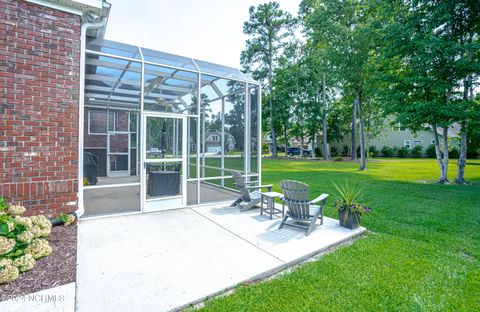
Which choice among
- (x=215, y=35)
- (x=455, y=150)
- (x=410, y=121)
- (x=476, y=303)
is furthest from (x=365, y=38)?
(x=455, y=150)

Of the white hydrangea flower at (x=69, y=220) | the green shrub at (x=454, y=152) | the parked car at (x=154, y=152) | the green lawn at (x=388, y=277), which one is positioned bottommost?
the green lawn at (x=388, y=277)

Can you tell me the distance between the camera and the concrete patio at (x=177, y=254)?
2.44 m

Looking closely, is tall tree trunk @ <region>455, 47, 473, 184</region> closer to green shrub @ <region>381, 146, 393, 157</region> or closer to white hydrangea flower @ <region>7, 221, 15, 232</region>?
white hydrangea flower @ <region>7, 221, 15, 232</region>

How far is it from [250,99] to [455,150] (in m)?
28.3

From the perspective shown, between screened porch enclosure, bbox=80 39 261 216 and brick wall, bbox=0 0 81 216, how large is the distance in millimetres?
500

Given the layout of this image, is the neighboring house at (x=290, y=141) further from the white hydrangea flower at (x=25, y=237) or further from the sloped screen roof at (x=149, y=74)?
the white hydrangea flower at (x=25, y=237)

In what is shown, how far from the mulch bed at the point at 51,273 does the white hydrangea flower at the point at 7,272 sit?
52 mm

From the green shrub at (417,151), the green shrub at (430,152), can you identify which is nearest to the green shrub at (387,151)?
the green shrub at (417,151)

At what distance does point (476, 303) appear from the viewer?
7.96ft

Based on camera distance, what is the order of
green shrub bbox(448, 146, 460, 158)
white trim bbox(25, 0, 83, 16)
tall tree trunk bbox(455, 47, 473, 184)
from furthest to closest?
1. green shrub bbox(448, 146, 460, 158)
2. tall tree trunk bbox(455, 47, 473, 184)
3. white trim bbox(25, 0, 83, 16)

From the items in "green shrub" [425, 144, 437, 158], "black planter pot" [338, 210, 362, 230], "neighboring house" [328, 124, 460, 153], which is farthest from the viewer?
"neighboring house" [328, 124, 460, 153]

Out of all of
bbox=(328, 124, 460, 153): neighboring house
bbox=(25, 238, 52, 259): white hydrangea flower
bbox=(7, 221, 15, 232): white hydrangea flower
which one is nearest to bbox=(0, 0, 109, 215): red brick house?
bbox=(7, 221, 15, 232): white hydrangea flower

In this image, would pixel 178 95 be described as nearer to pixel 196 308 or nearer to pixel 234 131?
pixel 234 131

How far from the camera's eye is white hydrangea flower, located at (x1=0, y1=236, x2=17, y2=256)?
266cm
